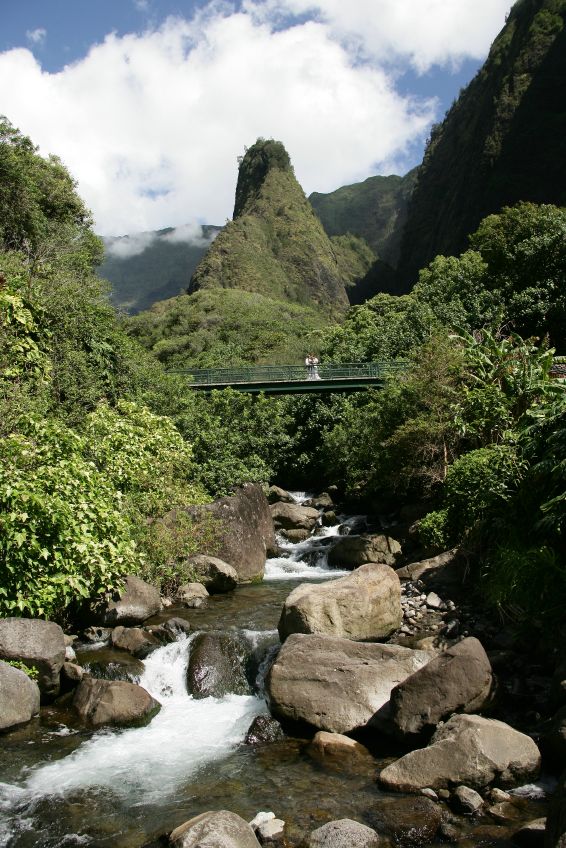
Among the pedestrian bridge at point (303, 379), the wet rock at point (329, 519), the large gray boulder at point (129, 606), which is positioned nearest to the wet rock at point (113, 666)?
the large gray boulder at point (129, 606)

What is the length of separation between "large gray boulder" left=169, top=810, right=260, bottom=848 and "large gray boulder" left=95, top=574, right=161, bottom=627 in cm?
685

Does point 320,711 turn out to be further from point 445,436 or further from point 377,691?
point 445,436

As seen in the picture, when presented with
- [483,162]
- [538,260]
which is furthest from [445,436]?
[483,162]

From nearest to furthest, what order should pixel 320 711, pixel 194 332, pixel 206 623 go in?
pixel 320 711 → pixel 206 623 → pixel 194 332

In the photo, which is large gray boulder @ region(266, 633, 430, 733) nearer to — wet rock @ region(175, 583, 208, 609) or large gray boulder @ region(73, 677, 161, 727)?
large gray boulder @ region(73, 677, 161, 727)

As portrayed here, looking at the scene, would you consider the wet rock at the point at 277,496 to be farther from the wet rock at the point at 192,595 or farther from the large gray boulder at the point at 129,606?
the large gray boulder at the point at 129,606

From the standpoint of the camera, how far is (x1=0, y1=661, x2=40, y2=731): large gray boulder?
10.1m

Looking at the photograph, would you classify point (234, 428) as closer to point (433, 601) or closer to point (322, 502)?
point (322, 502)

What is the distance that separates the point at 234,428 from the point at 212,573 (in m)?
11.4

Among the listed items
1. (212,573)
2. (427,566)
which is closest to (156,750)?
(212,573)

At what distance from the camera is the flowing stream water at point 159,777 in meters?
7.86

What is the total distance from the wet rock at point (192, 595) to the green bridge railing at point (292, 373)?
1930 centimetres

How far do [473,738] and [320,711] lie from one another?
8.17ft

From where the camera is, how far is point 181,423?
2606cm
